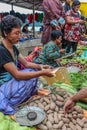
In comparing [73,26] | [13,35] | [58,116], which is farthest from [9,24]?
[73,26]

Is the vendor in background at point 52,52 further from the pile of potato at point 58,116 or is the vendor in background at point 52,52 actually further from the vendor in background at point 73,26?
the pile of potato at point 58,116

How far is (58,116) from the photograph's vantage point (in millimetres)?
4043

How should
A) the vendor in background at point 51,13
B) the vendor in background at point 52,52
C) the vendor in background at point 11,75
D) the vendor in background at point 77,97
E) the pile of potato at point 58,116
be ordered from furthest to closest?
the vendor in background at point 51,13 → the vendor in background at point 52,52 → the vendor in background at point 11,75 → the pile of potato at point 58,116 → the vendor in background at point 77,97

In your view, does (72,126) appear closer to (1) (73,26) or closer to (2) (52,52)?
(2) (52,52)

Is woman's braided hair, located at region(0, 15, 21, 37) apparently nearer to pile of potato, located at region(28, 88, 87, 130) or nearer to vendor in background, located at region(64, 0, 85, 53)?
pile of potato, located at region(28, 88, 87, 130)

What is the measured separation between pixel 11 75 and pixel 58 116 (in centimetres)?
83

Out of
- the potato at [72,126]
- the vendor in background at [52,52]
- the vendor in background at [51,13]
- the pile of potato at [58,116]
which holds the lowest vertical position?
the potato at [72,126]

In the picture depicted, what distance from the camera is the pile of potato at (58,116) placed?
395cm

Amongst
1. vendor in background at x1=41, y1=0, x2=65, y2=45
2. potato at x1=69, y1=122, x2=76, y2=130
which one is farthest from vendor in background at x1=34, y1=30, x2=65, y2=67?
potato at x1=69, y1=122, x2=76, y2=130

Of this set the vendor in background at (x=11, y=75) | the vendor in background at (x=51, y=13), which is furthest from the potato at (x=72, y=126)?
the vendor in background at (x=51, y=13)

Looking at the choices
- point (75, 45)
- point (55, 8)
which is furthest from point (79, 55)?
point (55, 8)

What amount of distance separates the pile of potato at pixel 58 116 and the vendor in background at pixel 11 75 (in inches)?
8.5

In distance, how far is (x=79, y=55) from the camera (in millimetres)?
7824

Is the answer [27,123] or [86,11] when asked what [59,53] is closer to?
[27,123]
